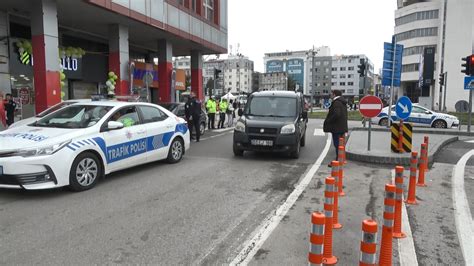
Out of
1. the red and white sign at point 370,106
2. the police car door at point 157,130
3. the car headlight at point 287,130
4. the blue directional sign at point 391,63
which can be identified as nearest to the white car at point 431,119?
the blue directional sign at point 391,63

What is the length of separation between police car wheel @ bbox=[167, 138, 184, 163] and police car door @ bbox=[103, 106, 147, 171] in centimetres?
112

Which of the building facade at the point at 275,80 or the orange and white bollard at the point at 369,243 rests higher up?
the building facade at the point at 275,80

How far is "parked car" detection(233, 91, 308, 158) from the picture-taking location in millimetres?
9586

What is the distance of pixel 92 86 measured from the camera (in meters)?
21.8

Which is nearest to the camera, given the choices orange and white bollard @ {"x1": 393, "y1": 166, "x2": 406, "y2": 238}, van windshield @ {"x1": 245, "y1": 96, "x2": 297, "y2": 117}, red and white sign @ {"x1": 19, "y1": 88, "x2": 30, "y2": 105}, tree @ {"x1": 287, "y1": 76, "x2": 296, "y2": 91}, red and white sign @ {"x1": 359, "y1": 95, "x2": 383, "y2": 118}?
orange and white bollard @ {"x1": 393, "y1": 166, "x2": 406, "y2": 238}

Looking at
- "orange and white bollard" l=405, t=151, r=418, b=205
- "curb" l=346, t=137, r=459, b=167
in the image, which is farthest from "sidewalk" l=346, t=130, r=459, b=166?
"orange and white bollard" l=405, t=151, r=418, b=205

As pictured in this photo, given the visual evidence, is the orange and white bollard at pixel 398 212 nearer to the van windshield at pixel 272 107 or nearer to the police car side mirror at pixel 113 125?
the police car side mirror at pixel 113 125

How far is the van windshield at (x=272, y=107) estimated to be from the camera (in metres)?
10.5

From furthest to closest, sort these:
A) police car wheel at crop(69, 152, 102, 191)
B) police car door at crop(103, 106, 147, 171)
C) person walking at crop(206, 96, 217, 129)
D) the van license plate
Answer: person walking at crop(206, 96, 217, 129) → the van license plate → police car door at crop(103, 106, 147, 171) → police car wheel at crop(69, 152, 102, 191)

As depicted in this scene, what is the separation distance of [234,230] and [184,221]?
73cm

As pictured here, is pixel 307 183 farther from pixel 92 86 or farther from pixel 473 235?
pixel 92 86

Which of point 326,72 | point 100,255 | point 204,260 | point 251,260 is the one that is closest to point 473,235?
point 251,260

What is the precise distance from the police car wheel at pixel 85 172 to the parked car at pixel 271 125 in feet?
13.3

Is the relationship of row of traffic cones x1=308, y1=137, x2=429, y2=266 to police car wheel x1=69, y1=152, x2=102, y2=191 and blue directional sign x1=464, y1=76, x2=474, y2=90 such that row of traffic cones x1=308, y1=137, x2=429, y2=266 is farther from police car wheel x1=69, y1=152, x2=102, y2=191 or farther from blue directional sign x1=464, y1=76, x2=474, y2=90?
blue directional sign x1=464, y1=76, x2=474, y2=90
